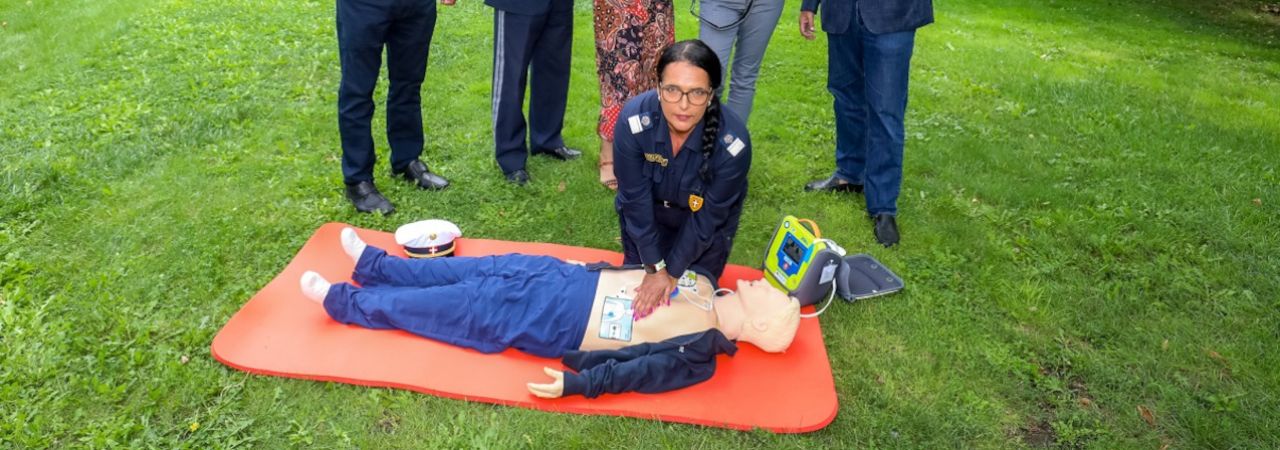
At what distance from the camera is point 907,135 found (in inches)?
213

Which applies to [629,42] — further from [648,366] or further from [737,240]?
[648,366]

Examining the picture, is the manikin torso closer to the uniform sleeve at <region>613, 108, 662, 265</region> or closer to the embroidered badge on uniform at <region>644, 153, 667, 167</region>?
the uniform sleeve at <region>613, 108, 662, 265</region>

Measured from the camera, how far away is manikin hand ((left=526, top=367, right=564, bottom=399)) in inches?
105

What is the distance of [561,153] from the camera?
478cm

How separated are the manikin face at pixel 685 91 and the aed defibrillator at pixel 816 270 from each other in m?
0.91

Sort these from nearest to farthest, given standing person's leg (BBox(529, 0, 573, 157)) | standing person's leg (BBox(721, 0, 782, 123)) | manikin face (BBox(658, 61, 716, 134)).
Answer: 1. manikin face (BBox(658, 61, 716, 134))
2. standing person's leg (BBox(721, 0, 782, 123))
3. standing person's leg (BBox(529, 0, 573, 157))

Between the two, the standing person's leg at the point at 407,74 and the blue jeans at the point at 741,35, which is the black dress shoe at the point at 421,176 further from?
the blue jeans at the point at 741,35

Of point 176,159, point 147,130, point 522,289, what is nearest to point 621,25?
point 522,289

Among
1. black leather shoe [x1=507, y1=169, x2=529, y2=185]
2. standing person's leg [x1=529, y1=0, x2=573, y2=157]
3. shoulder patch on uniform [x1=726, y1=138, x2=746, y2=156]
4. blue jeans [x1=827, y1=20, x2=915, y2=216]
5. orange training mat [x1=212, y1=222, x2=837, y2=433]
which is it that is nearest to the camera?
orange training mat [x1=212, y1=222, x2=837, y2=433]

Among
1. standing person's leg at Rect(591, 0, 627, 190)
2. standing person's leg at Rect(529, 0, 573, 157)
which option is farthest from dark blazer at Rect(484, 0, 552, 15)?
standing person's leg at Rect(591, 0, 627, 190)

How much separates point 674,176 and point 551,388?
94cm

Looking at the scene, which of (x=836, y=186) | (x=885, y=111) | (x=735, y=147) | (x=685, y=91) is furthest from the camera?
(x=836, y=186)

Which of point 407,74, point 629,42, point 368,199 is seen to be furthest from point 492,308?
point 629,42

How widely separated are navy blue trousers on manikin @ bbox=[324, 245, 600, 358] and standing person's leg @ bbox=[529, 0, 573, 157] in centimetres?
166
